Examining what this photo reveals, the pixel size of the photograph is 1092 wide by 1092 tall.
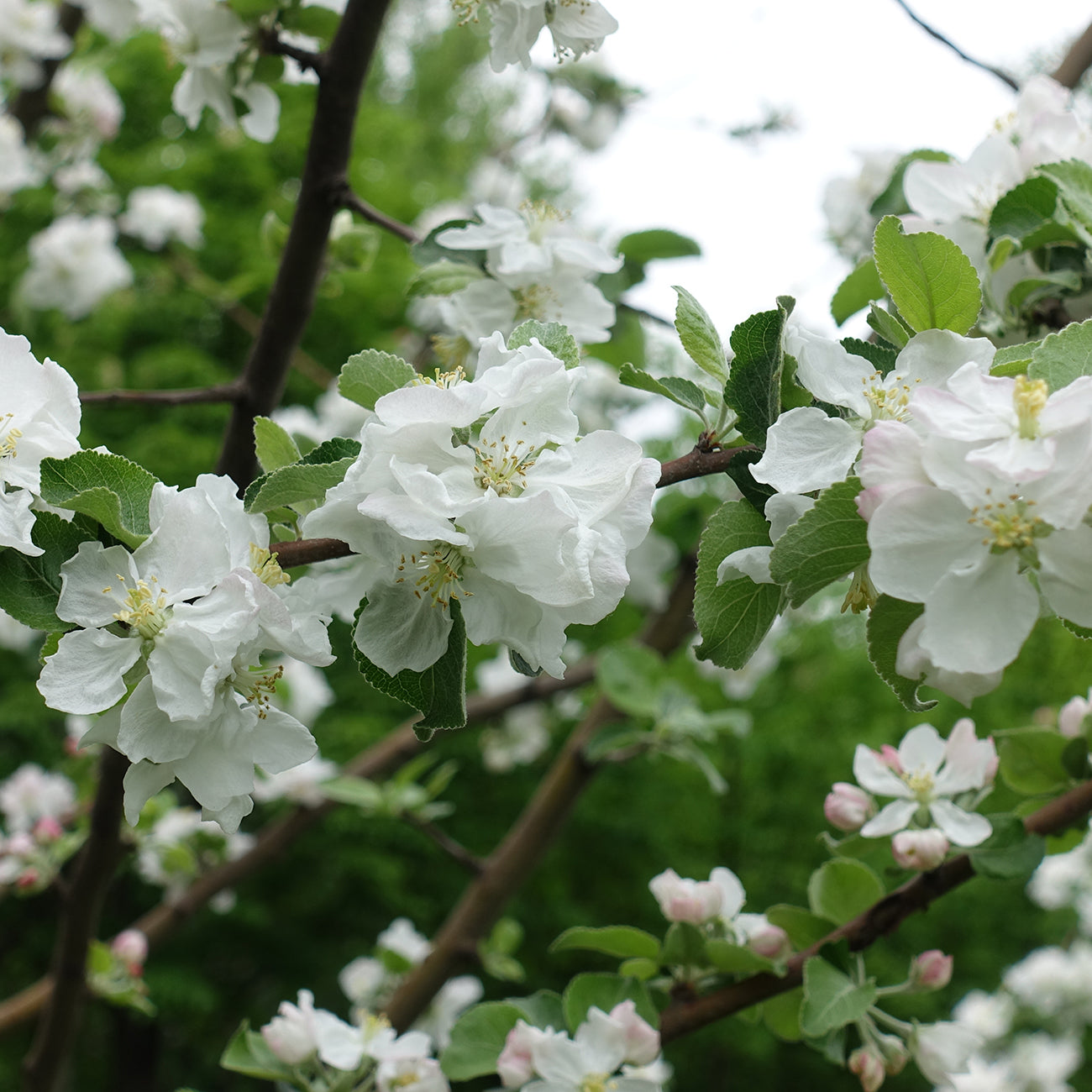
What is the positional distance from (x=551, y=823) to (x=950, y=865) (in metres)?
1.11

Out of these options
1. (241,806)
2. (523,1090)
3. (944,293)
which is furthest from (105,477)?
(523,1090)

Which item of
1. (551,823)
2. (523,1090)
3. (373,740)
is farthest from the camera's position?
(373,740)

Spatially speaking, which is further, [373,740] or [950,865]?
[373,740]

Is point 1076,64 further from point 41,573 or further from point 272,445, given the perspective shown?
point 41,573

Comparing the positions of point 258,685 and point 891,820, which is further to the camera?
point 891,820

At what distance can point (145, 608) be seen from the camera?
688 mm

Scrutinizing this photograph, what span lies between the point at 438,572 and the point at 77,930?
116 centimetres

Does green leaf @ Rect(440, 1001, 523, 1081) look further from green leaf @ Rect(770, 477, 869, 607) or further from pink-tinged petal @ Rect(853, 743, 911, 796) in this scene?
green leaf @ Rect(770, 477, 869, 607)

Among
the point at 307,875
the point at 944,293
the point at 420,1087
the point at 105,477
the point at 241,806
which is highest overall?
the point at 944,293

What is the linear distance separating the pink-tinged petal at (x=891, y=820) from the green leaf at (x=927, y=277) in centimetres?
59

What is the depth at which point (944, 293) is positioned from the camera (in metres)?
0.73

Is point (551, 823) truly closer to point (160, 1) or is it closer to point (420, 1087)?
point (420, 1087)

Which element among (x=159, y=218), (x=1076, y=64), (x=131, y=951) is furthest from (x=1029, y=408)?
(x=159, y=218)

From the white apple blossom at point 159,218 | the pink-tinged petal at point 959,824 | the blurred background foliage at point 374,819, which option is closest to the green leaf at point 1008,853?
the pink-tinged petal at point 959,824
